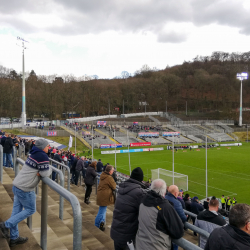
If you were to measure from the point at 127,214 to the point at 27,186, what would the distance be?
1.51 meters

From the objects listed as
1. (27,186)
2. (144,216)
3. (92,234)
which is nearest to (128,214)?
(144,216)

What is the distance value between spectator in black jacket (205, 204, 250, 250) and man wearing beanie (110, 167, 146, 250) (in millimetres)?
1386

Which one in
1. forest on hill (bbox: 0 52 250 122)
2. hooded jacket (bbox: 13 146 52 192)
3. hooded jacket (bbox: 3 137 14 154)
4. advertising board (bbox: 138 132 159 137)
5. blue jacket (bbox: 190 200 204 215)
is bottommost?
advertising board (bbox: 138 132 159 137)

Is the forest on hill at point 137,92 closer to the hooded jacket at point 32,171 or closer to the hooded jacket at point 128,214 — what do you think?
the hooded jacket at point 32,171

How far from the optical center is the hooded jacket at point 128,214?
12.2ft

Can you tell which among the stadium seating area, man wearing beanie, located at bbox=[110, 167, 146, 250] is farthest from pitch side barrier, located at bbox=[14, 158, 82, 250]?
the stadium seating area

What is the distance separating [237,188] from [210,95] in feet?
320

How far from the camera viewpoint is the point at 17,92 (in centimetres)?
6094

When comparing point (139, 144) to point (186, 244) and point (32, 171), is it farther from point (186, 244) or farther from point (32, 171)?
point (186, 244)

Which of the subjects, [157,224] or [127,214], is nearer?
[157,224]

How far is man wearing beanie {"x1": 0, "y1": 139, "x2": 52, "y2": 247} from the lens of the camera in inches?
146

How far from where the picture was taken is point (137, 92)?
9912 centimetres

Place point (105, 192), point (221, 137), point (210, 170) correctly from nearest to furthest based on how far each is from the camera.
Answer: point (105, 192)
point (210, 170)
point (221, 137)

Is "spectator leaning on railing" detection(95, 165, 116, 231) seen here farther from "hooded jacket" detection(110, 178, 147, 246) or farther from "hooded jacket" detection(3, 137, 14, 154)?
"hooded jacket" detection(3, 137, 14, 154)
